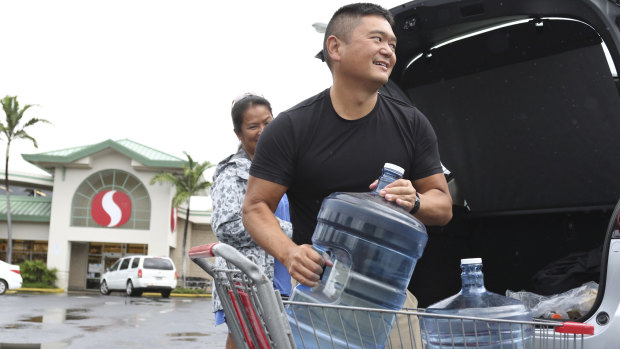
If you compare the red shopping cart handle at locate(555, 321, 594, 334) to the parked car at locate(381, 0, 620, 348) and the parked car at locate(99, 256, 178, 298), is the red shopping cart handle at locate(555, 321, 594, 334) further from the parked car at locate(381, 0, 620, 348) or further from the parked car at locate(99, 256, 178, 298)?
the parked car at locate(99, 256, 178, 298)

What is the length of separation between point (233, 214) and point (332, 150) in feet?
3.59

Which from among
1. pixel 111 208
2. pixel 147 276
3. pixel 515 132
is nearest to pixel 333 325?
pixel 515 132

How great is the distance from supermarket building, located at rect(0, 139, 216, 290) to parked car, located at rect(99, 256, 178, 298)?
769 centimetres

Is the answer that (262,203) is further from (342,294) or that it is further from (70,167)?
(70,167)

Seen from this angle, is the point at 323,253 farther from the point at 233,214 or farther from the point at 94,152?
the point at 94,152

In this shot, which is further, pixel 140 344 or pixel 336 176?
pixel 140 344

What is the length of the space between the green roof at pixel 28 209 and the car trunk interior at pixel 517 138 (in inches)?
1511

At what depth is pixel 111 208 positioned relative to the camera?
39.5 m

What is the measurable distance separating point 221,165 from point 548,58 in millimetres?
2409

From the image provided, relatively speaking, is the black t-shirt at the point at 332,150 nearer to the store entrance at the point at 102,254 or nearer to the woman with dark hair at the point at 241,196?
the woman with dark hair at the point at 241,196

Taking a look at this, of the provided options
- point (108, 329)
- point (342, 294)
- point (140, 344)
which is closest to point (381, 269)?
point (342, 294)

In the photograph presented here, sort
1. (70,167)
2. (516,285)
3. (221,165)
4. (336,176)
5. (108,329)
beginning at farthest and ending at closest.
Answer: (70,167), (108,329), (516,285), (221,165), (336,176)

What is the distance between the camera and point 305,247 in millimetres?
1926

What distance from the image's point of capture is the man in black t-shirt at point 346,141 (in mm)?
2205
